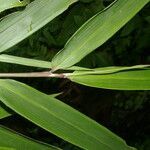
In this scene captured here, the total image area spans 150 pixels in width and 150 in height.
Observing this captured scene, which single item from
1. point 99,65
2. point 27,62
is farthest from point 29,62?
point 99,65

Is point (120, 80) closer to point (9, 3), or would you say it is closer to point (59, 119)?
point (59, 119)

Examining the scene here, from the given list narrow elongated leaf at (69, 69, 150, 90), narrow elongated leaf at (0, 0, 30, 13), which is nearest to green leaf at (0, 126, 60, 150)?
narrow elongated leaf at (69, 69, 150, 90)

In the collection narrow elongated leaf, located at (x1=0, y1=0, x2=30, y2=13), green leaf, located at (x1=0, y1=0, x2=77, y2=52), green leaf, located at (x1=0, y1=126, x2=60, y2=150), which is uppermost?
narrow elongated leaf, located at (x1=0, y1=0, x2=30, y2=13)

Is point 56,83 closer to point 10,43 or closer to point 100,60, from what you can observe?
point 100,60

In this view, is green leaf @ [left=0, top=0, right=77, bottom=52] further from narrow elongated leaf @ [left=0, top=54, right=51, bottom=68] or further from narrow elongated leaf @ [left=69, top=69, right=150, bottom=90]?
narrow elongated leaf @ [left=69, top=69, right=150, bottom=90]

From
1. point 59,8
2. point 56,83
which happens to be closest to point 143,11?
point 56,83

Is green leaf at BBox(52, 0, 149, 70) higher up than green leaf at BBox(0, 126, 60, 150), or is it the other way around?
green leaf at BBox(52, 0, 149, 70)
